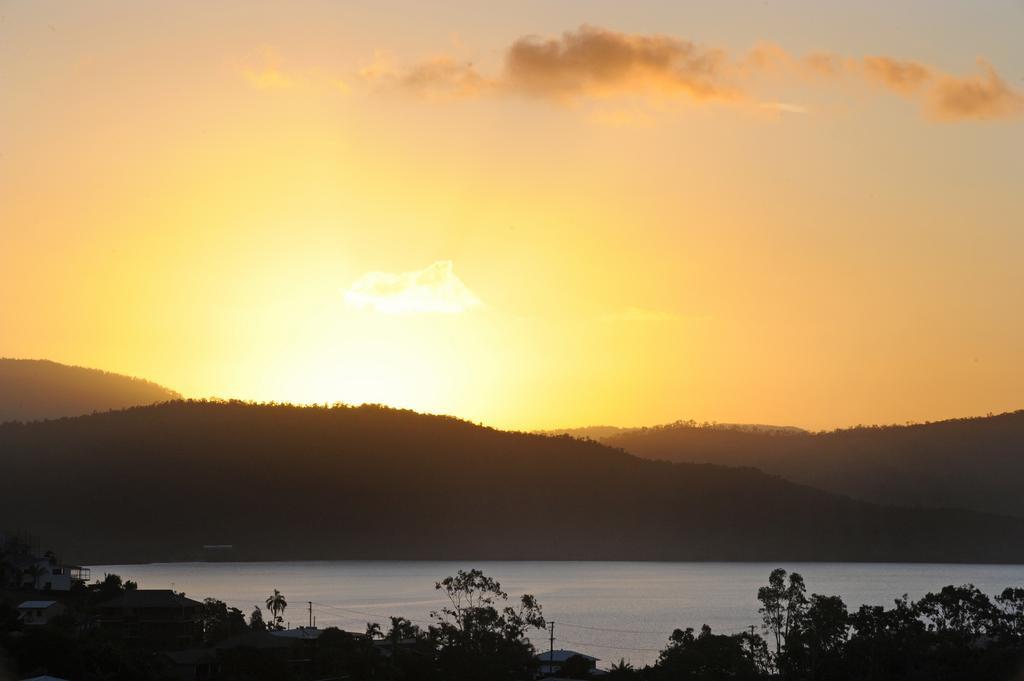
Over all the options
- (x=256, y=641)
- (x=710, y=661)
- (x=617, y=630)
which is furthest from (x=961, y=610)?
(x=617, y=630)

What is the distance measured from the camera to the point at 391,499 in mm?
179875

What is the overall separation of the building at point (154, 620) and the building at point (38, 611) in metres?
1.79

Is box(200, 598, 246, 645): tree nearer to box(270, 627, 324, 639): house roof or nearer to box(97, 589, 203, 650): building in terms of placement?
box(97, 589, 203, 650): building

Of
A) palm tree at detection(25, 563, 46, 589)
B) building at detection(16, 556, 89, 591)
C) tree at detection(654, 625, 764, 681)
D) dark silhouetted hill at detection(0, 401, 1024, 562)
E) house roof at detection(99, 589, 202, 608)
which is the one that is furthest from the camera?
dark silhouetted hill at detection(0, 401, 1024, 562)

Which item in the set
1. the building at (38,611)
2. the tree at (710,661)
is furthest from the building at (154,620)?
the tree at (710,661)

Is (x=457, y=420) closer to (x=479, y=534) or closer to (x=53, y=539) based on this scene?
(x=479, y=534)

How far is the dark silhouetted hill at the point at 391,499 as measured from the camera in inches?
6191

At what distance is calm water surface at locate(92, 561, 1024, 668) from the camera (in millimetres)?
87688

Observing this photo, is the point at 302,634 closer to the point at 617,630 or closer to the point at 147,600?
the point at 147,600

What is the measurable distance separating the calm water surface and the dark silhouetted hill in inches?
135

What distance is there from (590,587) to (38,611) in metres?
93.5

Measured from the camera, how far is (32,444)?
15938 centimetres

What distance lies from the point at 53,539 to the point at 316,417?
158ft

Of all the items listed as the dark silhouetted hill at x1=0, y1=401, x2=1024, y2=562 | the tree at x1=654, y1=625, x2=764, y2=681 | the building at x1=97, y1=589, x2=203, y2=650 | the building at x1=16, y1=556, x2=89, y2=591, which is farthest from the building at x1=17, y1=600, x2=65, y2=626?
the dark silhouetted hill at x1=0, y1=401, x2=1024, y2=562
